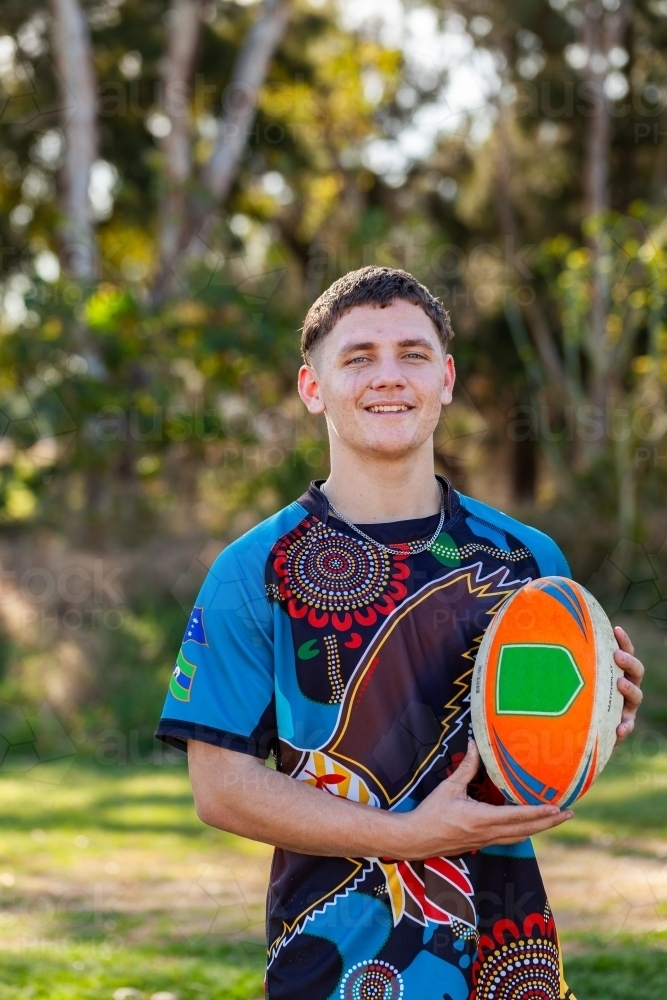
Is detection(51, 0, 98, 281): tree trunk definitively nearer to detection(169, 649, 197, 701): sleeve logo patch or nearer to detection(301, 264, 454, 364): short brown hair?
Result: detection(301, 264, 454, 364): short brown hair

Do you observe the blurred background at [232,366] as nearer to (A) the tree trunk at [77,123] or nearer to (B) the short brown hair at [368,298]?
(A) the tree trunk at [77,123]

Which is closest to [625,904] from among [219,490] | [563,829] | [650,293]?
[563,829]

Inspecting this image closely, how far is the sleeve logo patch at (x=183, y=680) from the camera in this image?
224cm

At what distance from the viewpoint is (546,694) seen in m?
2.39

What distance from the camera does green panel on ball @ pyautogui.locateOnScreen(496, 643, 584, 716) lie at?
7.57ft

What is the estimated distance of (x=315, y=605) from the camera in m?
2.28

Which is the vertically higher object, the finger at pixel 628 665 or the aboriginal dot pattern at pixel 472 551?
the aboriginal dot pattern at pixel 472 551

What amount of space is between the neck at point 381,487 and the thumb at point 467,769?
50 centimetres

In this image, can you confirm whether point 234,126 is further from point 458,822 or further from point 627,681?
point 458,822

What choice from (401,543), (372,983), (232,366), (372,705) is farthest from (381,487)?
(232,366)

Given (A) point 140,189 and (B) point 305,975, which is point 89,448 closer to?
(A) point 140,189

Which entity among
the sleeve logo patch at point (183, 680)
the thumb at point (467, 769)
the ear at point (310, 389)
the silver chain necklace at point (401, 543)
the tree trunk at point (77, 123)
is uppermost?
the tree trunk at point (77, 123)

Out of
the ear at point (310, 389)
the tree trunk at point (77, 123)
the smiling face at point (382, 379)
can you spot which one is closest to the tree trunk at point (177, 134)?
the tree trunk at point (77, 123)

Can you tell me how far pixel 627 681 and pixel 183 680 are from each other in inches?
35.7
